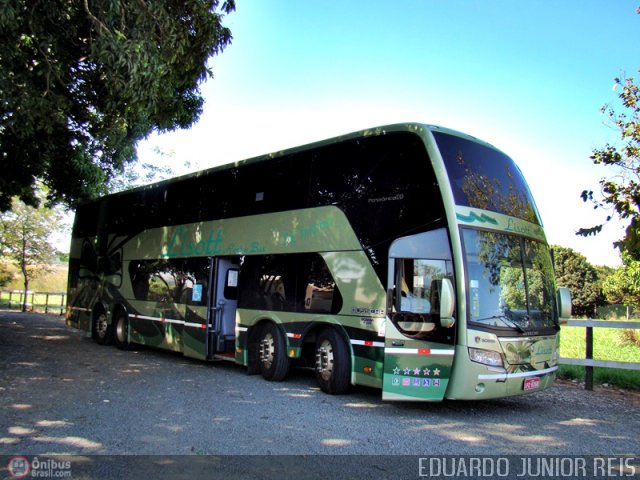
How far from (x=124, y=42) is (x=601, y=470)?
7.68 metres

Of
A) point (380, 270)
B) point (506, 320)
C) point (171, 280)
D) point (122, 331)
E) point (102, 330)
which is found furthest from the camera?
point (102, 330)

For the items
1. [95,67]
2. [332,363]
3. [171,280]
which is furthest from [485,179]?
[95,67]

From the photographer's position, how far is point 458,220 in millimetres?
6906

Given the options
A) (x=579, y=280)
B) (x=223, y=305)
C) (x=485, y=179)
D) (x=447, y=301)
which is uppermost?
(x=579, y=280)

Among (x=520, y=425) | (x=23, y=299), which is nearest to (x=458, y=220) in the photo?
(x=520, y=425)

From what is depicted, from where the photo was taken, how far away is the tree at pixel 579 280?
156 feet

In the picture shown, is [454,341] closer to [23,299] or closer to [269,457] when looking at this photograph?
[269,457]

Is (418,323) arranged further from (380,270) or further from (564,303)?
(564,303)

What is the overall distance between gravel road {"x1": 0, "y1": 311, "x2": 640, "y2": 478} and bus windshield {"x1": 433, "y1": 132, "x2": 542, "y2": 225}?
114 inches

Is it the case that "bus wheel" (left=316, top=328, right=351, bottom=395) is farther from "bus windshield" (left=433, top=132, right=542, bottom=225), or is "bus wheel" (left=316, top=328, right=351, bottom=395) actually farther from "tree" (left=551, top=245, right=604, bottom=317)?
"tree" (left=551, top=245, right=604, bottom=317)

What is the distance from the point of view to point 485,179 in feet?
24.9

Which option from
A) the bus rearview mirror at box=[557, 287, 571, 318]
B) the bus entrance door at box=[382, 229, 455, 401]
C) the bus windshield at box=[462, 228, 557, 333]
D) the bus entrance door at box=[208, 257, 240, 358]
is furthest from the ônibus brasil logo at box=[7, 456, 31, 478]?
the bus rearview mirror at box=[557, 287, 571, 318]

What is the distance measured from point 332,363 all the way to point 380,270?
1780mm

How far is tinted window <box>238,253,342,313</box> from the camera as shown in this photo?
27.8 feet
